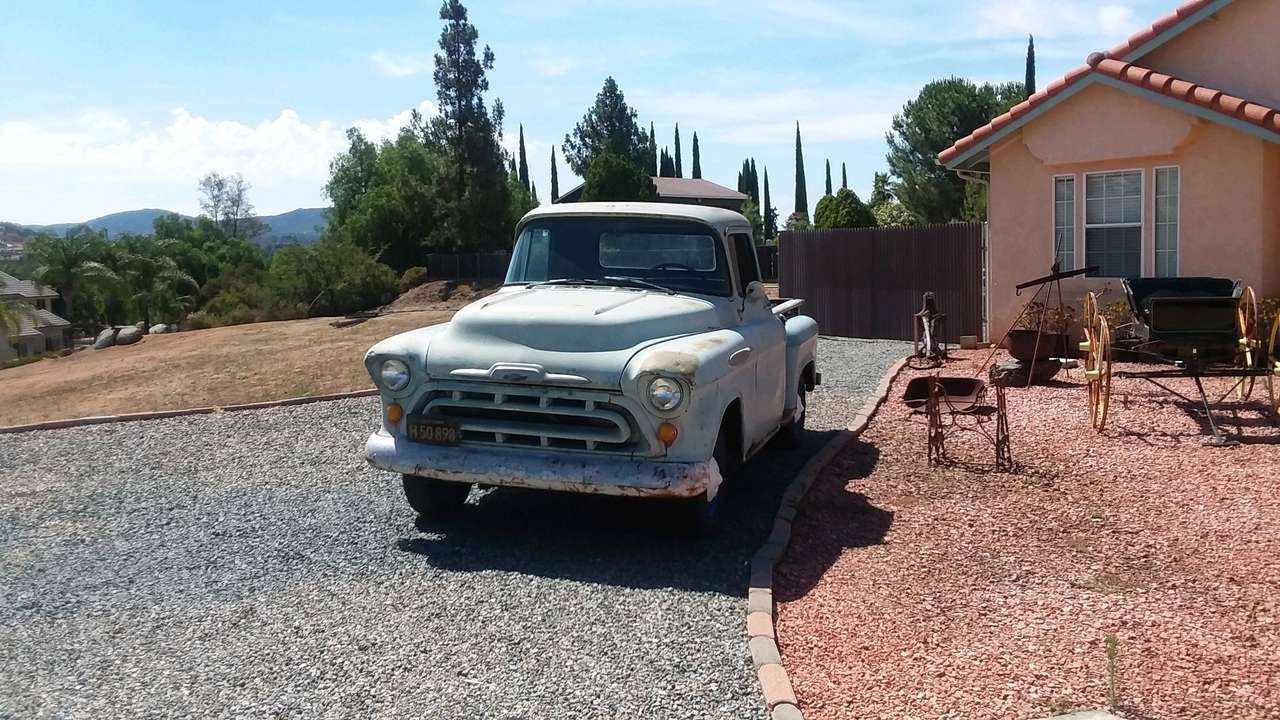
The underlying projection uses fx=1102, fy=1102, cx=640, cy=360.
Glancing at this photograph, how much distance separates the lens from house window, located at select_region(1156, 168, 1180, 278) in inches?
508

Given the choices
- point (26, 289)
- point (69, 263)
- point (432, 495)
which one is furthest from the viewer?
point (26, 289)

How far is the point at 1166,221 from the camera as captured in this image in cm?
1297

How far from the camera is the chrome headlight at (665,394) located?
18.8ft

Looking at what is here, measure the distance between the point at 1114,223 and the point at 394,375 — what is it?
10.2 metres

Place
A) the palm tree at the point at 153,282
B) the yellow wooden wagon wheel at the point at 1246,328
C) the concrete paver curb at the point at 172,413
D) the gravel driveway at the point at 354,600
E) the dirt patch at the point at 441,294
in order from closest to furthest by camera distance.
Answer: the gravel driveway at the point at 354,600
the yellow wooden wagon wheel at the point at 1246,328
the concrete paver curb at the point at 172,413
the dirt patch at the point at 441,294
the palm tree at the point at 153,282

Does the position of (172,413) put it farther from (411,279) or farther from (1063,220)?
(411,279)

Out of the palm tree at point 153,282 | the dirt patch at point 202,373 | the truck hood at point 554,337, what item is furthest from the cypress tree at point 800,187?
the truck hood at point 554,337

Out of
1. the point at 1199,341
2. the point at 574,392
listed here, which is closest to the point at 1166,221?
the point at 1199,341

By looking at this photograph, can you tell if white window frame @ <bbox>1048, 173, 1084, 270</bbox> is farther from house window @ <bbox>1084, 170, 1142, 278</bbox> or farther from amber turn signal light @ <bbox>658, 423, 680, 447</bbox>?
amber turn signal light @ <bbox>658, 423, 680, 447</bbox>

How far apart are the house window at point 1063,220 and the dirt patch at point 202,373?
8.76m

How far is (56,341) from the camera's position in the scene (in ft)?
227

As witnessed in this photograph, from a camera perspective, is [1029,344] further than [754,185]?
No

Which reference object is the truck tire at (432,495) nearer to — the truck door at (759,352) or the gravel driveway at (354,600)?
the gravel driveway at (354,600)

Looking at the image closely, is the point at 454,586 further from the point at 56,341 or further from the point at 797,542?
the point at 56,341
